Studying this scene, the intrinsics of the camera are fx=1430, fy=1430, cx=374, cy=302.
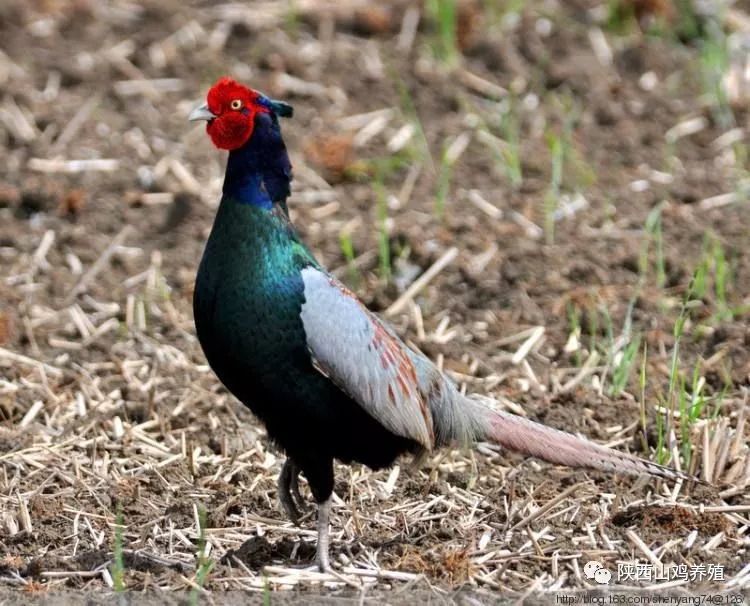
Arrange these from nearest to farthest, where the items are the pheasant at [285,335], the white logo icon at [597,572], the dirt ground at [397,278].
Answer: the pheasant at [285,335] → the white logo icon at [597,572] → the dirt ground at [397,278]

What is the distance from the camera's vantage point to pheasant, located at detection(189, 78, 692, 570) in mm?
4312

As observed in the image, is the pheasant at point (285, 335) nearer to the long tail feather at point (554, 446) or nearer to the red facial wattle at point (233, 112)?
the red facial wattle at point (233, 112)

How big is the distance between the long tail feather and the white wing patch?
0.88 ft

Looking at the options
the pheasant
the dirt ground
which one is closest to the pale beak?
the pheasant

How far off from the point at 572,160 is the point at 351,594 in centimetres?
347

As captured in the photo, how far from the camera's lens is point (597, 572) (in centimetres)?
445

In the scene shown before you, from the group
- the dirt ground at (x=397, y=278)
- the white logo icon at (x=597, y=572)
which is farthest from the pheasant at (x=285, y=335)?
the white logo icon at (x=597, y=572)

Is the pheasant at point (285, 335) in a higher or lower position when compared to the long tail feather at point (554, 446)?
higher

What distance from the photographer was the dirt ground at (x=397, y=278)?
4.63 m

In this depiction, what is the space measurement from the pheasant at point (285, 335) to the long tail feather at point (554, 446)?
0.76ft

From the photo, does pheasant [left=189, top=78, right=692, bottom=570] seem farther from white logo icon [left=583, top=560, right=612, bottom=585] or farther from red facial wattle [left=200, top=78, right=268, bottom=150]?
white logo icon [left=583, top=560, right=612, bottom=585]

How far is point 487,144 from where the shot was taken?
7426 mm

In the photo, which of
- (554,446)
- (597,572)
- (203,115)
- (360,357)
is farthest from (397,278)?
(597,572)

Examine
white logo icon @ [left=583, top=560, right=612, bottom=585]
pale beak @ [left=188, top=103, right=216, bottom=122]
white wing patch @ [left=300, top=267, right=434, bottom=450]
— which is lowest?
white logo icon @ [left=583, top=560, right=612, bottom=585]
